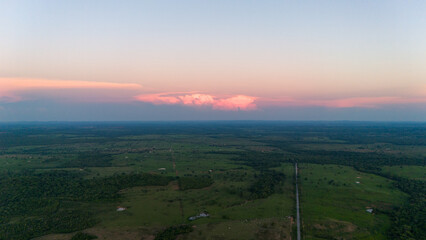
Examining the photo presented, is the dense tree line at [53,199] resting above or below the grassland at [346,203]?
above

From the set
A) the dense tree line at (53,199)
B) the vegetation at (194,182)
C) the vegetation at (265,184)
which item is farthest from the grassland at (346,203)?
the dense tree line at (53,199)

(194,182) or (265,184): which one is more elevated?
(194,182)

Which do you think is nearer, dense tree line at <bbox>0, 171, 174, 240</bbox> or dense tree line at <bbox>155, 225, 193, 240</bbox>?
dense tree line at <bbox>155, 225, 193, 240</bbox>

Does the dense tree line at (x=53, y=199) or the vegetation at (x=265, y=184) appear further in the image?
the vegetation at (x=265, y=184)

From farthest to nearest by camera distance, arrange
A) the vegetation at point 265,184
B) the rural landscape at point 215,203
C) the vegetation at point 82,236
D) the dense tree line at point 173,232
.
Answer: the vegetation at point 265,184
the rural landscape at point 215,203
the dense tree line at point 173,232
the vegetation at point 82,236

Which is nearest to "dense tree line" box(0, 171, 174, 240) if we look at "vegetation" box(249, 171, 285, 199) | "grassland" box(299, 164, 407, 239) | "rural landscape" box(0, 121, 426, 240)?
"rural landscape" box(0, 121, 426, 240)

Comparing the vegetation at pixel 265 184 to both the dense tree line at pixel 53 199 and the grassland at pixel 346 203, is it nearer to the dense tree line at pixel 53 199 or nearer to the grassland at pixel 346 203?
the grassland at pixel 346 203

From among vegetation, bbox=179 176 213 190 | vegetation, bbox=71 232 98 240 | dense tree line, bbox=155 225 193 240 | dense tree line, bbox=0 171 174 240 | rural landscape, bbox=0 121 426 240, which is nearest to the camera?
vegetation, bbox=71 232 98 240

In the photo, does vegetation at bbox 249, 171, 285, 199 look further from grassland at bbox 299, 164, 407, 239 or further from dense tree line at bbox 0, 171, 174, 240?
dense tree line at bbox 0, 171, 174, 240

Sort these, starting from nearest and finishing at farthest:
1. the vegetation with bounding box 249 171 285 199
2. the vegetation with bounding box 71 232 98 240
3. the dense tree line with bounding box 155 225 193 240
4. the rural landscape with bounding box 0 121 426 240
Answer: the vegetation with bounding box 71 232 98 240
the dense tree line with bounding box 155 225 193 240
the rural landscape with bounding box 0 121 426 240
the vegetation with bounding box 249 171 285 199

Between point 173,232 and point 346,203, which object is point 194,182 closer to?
point 173,232

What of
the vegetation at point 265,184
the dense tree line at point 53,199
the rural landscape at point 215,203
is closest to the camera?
the rural landscape at point 215,203

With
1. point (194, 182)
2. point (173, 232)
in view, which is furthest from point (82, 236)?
point (194, 182)
